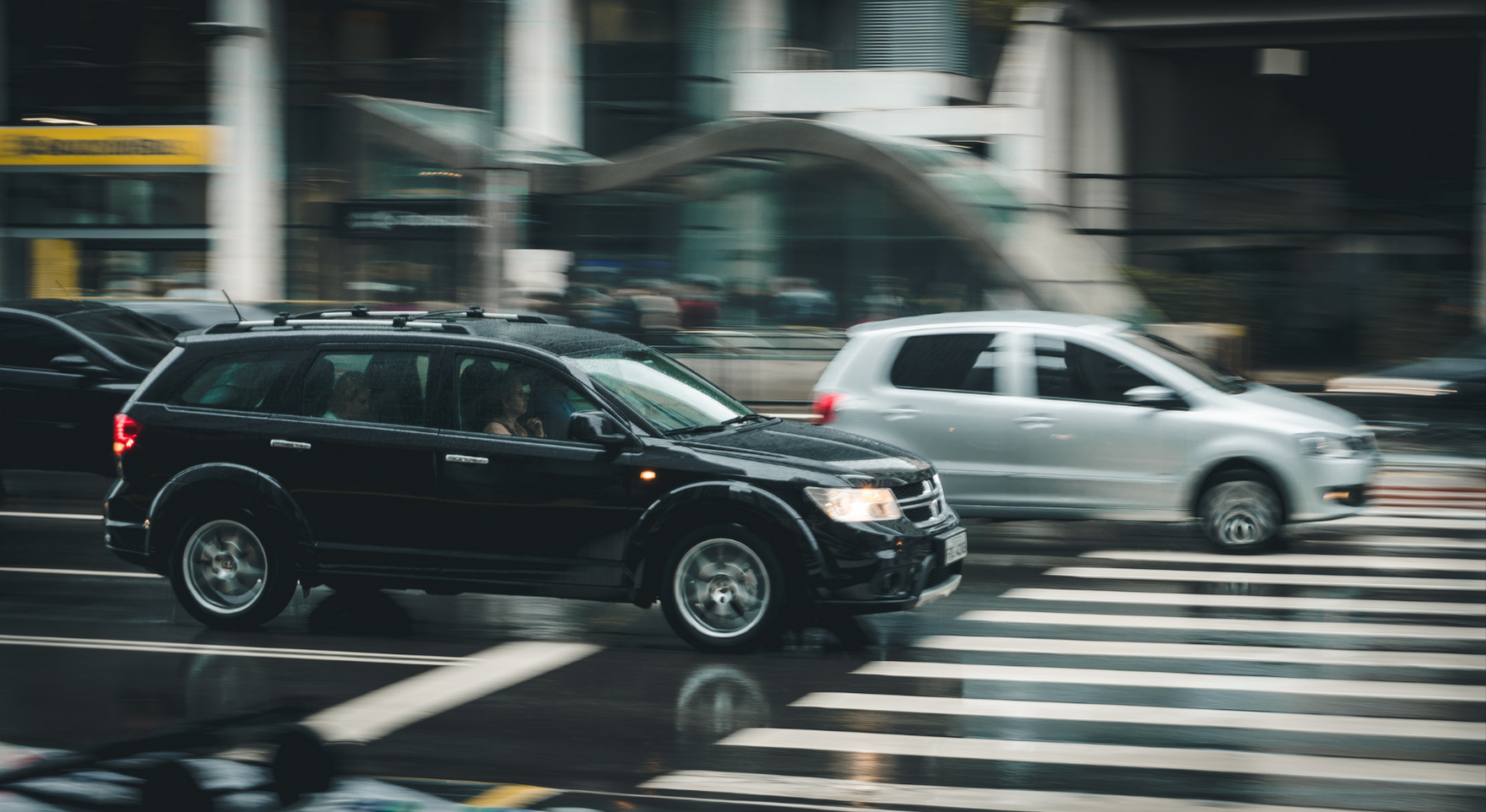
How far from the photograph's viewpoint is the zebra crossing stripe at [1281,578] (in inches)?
376

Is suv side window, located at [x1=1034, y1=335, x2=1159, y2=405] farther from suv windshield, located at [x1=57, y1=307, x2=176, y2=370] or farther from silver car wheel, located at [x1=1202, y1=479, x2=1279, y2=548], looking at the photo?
suv windshield, located at [x1=57, y1=307, x2=176, y2=370]

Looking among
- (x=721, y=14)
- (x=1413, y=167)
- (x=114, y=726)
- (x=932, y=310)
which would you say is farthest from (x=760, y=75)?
(x=114, y=726)

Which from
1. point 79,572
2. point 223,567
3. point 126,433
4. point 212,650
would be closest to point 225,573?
point 223,567

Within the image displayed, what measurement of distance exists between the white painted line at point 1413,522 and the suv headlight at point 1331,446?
1.56 metres

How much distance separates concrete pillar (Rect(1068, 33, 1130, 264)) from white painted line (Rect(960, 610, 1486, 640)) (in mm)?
15211

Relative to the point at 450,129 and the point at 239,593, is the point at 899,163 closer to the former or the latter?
the point at 450,129

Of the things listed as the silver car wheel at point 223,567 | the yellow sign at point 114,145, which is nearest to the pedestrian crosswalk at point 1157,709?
the silver car wheel at point 223,567

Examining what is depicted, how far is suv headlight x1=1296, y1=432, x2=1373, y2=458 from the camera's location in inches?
415

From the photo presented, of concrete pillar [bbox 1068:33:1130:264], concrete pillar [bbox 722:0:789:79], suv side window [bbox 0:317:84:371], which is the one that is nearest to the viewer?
suv side window [bbox 0:317:84:371]

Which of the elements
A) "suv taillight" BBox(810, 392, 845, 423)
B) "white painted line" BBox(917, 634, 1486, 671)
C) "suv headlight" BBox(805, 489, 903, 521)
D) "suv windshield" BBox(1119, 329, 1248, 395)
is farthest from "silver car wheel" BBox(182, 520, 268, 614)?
"suv windshield" BBox(1119, 329, 1248, 395)

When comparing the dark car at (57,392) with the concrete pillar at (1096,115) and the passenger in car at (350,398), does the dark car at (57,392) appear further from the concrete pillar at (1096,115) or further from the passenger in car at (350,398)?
the concrete pillar at (1096,115)

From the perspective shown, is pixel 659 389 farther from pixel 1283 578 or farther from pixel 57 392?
pixel 57 392

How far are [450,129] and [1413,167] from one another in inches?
623

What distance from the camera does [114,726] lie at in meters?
6.26
